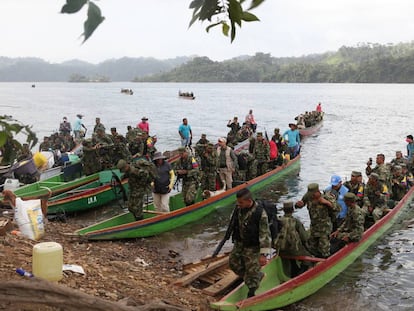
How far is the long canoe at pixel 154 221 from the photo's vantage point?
11.4 meters

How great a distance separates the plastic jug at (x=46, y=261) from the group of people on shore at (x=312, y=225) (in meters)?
2.73

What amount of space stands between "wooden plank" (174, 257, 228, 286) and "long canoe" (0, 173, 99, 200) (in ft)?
19.4

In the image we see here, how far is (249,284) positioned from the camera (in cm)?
766

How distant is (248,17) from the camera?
2092 millimetres

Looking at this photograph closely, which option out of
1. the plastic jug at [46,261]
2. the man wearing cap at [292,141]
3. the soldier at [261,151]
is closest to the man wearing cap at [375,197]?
the soldier at [261,151]

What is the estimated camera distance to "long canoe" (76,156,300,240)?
A: 37.5 feet

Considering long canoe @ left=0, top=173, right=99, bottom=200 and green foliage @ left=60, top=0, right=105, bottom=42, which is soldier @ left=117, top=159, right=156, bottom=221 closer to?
long canoe @ left=0, top=173, right=99, bottom=200

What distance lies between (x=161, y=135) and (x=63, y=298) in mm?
37592

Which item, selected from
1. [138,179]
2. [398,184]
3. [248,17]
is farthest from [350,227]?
[248,17]

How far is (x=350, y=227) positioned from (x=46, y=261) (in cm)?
626

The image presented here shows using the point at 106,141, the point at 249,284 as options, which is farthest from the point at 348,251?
the point at 106,141

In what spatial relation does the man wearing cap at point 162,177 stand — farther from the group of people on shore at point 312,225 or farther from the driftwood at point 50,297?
the driftwood at point 50,297

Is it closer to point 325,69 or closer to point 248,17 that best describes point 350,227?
point 248,17

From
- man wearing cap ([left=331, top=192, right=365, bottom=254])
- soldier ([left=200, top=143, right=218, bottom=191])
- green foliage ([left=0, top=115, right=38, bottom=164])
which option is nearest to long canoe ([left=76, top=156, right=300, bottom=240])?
soldier ([left=200, top=143, right=218, bottom=191])
